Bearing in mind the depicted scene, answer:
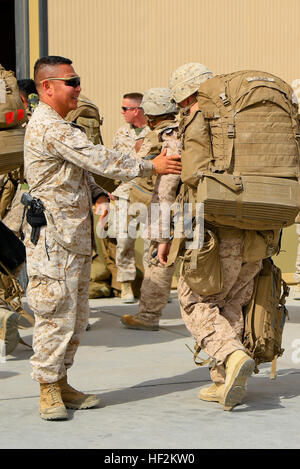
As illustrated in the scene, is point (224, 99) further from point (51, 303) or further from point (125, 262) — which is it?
point (125, 262)

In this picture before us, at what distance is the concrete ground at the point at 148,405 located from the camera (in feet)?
14.1

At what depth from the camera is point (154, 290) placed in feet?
25.0

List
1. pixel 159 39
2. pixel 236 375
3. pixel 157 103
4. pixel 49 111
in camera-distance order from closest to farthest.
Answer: pixel 236 375
pixel 49 111
pixel 157 103
pixel 159 39

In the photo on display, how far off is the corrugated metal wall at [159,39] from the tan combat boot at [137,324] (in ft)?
14.1

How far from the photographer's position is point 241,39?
39.8 ft

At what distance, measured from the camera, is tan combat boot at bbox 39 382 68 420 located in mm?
4688

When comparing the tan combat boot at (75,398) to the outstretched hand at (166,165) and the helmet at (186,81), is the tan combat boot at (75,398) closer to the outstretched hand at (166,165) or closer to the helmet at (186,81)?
the outstretched hand at (166,165)

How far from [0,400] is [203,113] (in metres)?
2.00

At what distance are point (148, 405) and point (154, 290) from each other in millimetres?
2616

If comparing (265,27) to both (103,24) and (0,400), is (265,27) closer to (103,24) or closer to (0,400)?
(103,24)

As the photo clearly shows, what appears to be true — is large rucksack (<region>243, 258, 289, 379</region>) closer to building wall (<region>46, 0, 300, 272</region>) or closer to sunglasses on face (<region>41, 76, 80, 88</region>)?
sunglasses on face (<region>41, 76, 80, 88</region>)

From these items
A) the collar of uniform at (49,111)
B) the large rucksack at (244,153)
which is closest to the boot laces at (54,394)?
the large rucksack at (244,153)

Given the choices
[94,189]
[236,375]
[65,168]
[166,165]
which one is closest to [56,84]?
[65,168]
